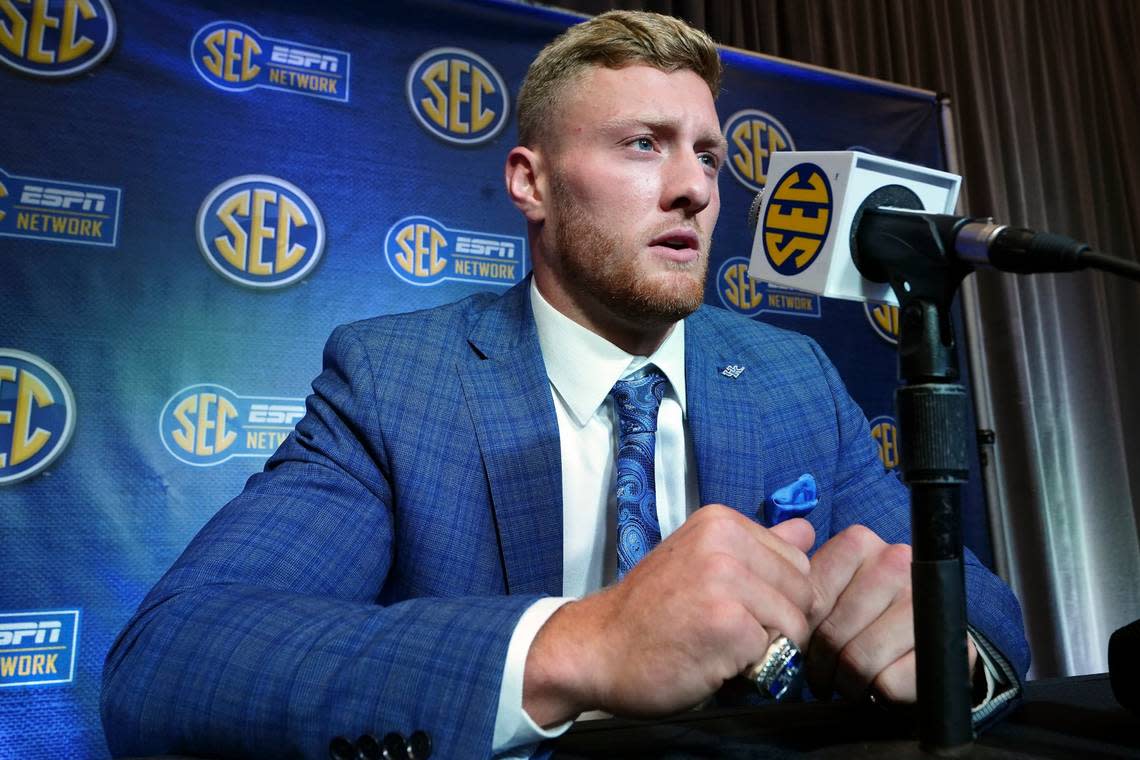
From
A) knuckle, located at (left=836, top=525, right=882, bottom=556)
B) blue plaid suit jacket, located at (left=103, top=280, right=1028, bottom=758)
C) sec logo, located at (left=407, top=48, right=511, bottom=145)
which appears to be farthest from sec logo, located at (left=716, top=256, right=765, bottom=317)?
knuckle, located at (left=836, top=525, right=882, bottom=556)

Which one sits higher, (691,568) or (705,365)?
(705,365)

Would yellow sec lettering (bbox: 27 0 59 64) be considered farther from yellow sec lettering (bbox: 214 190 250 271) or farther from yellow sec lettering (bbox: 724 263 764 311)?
yellow sec lettering (bbox: 724 263 764 311)

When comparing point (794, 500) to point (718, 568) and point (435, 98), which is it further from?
point (435, 98)

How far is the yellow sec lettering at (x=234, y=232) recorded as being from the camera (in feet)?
6.68

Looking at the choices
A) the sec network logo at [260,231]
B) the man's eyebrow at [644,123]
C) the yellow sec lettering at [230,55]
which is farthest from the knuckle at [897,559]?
the yellow sec lettering at [230,55]

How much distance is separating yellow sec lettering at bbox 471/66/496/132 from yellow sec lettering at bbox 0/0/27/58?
39.5 inches

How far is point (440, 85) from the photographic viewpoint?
89.7 inches

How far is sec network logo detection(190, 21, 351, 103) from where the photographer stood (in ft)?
6.80

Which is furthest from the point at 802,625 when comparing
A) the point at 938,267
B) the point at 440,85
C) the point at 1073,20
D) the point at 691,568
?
the point at 1073,20

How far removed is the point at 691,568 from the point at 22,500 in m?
1.67

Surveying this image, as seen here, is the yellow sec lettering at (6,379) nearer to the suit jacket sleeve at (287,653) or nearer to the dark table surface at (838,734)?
the suit jacket sleeve at (287,653)

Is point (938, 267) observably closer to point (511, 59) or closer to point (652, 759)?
point (652, 759)

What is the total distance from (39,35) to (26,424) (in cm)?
85

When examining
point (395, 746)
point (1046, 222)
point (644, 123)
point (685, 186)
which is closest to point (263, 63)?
point (644, 123)
